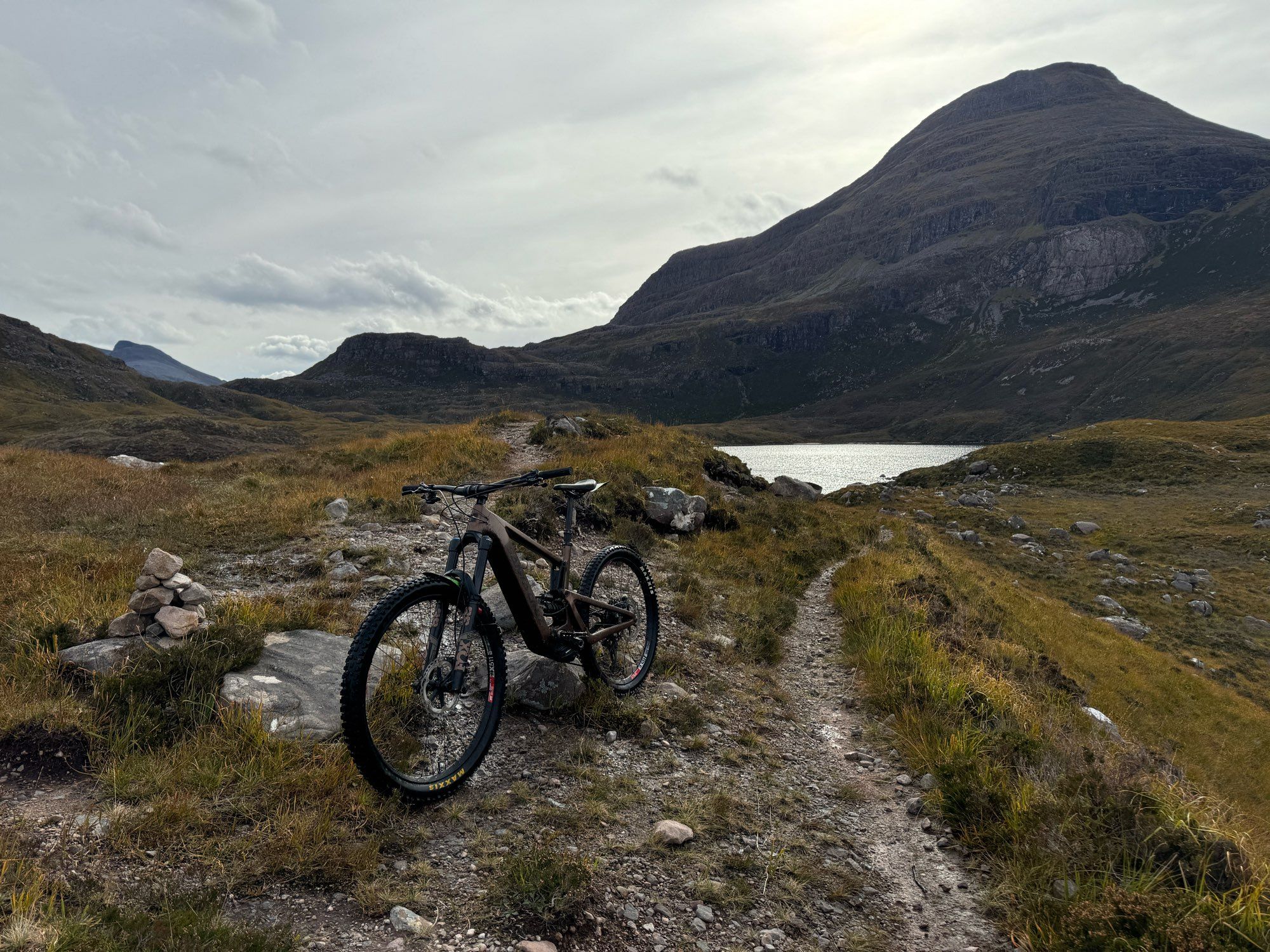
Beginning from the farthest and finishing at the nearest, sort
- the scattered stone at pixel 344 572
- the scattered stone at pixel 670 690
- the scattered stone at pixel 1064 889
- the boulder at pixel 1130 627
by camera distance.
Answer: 1. the boulder at pixel 1130 627
2. the scattered stone at pixel 344 572
3. the scattered stone at pixel 670 690
4. the scattered stone at pixel 1064 889

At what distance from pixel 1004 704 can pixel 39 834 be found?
9.70 m

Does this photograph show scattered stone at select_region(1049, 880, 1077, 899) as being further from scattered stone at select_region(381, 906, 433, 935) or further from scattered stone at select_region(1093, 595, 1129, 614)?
scattered stone at select_region(1093, 595, 1129, 614)

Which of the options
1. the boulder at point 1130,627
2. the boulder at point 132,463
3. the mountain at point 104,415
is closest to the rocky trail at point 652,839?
the boulder at point 132,463

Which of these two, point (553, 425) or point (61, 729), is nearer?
point (61, 729)

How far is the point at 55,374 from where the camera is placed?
547 ft

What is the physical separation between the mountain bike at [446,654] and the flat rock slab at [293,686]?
0.42 metres

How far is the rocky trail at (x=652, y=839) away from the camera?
150 inches

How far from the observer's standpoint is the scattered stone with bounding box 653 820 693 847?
5059mm

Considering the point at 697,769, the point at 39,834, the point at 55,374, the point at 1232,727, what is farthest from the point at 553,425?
the point at 55,374

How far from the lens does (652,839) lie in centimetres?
508

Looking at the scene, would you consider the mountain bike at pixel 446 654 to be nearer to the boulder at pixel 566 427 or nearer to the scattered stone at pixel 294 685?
the scattered stone at pixel 294 685

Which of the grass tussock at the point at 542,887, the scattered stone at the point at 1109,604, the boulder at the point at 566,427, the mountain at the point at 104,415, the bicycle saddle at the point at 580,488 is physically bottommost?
the scattered stone at the point at 1109,604

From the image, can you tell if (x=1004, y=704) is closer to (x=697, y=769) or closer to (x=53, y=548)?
(x=697, y=769)

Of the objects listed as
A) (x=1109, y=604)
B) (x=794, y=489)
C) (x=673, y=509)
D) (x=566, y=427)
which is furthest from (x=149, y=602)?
(x=1109, y=604)
